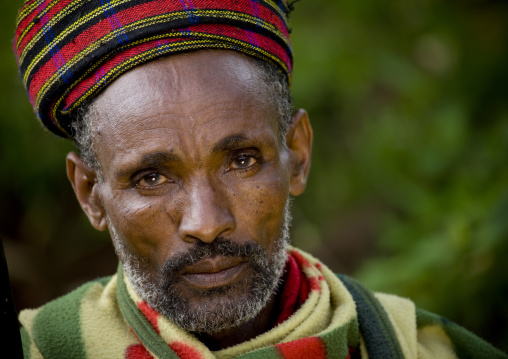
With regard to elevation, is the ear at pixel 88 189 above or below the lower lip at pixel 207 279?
above

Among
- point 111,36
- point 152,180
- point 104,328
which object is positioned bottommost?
point 104,328

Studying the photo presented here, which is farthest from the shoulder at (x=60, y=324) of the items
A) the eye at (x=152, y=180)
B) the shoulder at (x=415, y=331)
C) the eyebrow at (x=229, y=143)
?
the shoulder at (x=415, y=331)

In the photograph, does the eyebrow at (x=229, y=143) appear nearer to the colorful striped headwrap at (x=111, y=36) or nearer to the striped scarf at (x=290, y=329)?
the colorful striped headwrap at (x=111, y=36)

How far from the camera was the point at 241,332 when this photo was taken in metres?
2.24

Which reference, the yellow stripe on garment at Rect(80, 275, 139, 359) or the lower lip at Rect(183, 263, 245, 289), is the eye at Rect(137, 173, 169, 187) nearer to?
the lower lip at Rect(183, 263, 245, 289)

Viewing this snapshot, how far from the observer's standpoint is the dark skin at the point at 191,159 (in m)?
1.90

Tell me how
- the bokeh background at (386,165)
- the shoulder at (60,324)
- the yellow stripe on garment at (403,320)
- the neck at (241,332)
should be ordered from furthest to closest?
1. the bokeh background at (386,165)
2. the yellow stripe on garment at (403,320)
3. the neck at (241,332)
4. the shoulder at (60,324)

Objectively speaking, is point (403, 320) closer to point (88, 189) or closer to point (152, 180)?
point (152, 180)

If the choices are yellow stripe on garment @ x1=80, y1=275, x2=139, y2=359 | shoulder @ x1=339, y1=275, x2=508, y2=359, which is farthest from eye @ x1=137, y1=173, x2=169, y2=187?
shoulder @ x1=339, y1=275, x2=508, y2=359

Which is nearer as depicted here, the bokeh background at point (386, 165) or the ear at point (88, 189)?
the ear at point (88, 189)

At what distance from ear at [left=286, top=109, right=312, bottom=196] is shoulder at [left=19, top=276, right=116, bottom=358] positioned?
0.85m

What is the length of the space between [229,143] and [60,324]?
3.02 feet

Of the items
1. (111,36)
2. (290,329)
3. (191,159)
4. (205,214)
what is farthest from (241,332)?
(111,36)

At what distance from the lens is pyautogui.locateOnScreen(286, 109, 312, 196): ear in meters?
2.38
